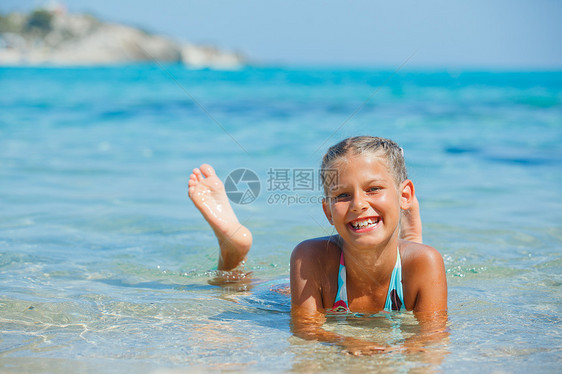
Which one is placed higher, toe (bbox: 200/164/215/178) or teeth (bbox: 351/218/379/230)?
toe (bbox: 200/164/215/178)

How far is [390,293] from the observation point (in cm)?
287

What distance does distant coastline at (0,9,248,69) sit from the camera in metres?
81.0

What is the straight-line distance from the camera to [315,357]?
238cm

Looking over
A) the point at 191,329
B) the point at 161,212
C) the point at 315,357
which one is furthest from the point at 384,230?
the point at 161,212

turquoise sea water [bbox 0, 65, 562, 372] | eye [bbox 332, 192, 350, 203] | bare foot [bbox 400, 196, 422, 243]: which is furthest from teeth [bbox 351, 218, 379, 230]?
bare foot [bbox 400, 196, 422, 243]

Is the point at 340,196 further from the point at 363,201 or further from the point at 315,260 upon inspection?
the point at 315,260

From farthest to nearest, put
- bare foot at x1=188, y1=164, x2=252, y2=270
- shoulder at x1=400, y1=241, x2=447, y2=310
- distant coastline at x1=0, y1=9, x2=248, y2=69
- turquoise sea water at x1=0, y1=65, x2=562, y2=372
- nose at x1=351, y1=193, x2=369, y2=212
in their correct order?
distant coastline at x1=0, y1=9, x2=248, y2=69, bare foot at x1=188, y1=164, x2=252, y2=270, shoulder at x1=400, y1=241, x2=447, y2=310, nose at x1=351, y1=193, x2=369, y2=212, turquoise sea water at x1=0, y1=65, x2=562, y2=372

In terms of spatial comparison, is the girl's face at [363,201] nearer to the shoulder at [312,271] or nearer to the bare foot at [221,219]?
the shoulder at [312,271]

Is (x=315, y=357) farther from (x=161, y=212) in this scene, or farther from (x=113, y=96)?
(x=113, y=96)

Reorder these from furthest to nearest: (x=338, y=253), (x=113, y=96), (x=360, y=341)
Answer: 1. (x=113, y=96)
2. (x=338, y=253)
3. (x=360, y=341)

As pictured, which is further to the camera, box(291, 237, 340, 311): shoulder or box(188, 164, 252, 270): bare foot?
box(188, 164, 252, 270): bare foot

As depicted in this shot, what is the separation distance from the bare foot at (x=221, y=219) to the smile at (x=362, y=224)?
119 cm

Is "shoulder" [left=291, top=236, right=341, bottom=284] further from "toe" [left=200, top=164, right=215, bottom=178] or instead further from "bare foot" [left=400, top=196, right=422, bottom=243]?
"toe" [left=200, top=164, right=215, bottom=178]

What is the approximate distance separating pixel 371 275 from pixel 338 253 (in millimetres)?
196
